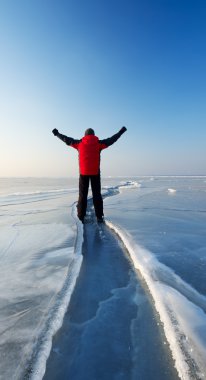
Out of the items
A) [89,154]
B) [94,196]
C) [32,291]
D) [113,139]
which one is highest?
[113,139]

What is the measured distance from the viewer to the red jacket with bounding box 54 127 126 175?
6781 millimetres

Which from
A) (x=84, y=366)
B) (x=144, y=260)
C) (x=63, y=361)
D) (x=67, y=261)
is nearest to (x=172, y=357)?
(x=84, y=366)

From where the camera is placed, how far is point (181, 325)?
6.81 feet

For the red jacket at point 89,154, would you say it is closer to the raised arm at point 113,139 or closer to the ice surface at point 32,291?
the raised arm at point 113,139

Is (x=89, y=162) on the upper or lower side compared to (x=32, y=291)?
upper

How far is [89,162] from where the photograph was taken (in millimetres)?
6848

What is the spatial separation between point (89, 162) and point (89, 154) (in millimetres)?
186

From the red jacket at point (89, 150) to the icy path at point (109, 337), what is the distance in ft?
12.8

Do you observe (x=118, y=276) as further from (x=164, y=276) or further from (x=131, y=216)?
(x=131, y=216)

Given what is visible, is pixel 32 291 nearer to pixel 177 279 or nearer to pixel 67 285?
pixel 67 285

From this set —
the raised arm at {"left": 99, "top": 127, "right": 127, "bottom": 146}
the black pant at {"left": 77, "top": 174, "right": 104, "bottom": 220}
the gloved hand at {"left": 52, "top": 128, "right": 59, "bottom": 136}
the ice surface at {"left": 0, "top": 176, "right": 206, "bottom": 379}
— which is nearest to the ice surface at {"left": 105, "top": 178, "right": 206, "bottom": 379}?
the ice surface at {"left": 0, "top": 176, "right": 206, "bottom": 379}

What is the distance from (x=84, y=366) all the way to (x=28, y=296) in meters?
1.17

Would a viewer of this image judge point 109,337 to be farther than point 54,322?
No

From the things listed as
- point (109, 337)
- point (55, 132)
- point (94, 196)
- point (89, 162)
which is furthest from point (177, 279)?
point (55, 132)
